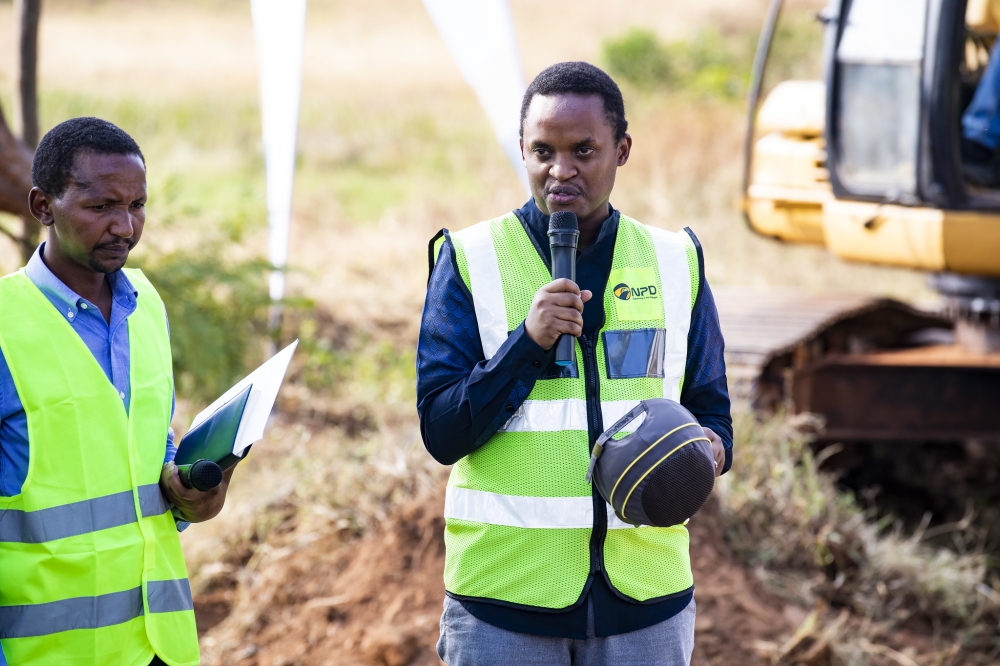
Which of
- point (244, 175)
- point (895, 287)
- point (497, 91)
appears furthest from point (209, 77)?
point (497, 91)

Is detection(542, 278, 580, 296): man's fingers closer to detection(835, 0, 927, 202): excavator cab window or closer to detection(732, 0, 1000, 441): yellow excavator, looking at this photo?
detection(732, 0, 1000, 441): yellow excavator

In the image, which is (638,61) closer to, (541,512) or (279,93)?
(279,93)

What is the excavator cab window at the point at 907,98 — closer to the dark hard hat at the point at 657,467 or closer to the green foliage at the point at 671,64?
the dark hard hat at the point at 657,467

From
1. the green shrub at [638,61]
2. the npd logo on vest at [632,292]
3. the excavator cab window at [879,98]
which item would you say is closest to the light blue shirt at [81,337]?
the npd logo on vest at [632,292]

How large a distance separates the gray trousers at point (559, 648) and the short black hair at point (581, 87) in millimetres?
978

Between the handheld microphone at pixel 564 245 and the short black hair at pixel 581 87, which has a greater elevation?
the short black hair at pixel 581 87

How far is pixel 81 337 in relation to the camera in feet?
7.50

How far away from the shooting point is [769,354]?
20.7 ft

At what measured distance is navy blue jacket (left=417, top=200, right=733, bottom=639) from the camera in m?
2.21

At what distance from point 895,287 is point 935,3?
22.4 ft

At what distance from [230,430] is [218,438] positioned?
1.5 inches

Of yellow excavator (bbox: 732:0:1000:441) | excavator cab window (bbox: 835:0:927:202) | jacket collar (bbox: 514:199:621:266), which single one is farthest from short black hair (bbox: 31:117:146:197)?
excavator cab window (bbox: 835:0:927:202)

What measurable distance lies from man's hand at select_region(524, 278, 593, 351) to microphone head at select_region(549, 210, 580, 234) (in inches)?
5.5

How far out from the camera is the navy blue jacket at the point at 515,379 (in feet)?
7.25
